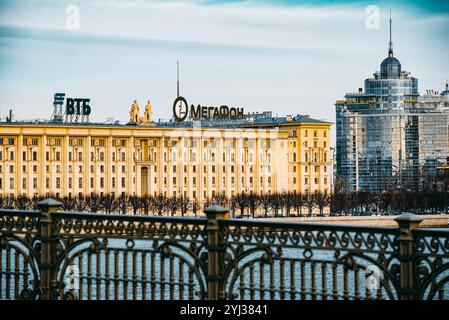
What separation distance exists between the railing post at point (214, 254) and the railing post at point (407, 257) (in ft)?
3.13

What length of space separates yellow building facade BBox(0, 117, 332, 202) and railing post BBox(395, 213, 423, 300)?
40.3m

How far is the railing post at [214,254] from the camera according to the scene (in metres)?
5.64

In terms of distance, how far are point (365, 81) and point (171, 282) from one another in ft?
226

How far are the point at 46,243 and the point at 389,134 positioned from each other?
6454 cm

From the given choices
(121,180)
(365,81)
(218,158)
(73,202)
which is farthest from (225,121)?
Result: (365,81)

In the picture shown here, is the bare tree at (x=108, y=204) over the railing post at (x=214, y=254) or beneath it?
beneath

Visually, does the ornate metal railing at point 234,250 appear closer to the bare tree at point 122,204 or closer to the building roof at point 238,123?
the bare tree at point 122,204

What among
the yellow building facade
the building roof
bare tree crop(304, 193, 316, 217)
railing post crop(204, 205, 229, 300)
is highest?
the building roof

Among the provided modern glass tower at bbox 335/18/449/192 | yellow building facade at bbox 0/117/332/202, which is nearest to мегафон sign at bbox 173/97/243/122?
yellow building facade at bbox 0/117/332/202

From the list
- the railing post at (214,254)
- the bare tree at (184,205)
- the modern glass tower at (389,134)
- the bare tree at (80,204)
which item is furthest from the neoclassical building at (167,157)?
the railing post at (214,254)

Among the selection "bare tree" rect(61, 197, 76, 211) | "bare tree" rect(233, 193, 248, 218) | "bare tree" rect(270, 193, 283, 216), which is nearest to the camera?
"bare tree" rect(61, 197, 76, 211)

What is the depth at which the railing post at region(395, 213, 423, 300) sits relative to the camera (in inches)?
198

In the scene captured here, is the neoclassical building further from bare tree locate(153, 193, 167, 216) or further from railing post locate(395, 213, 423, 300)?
railing post locate(395, 213, 423, 300)
